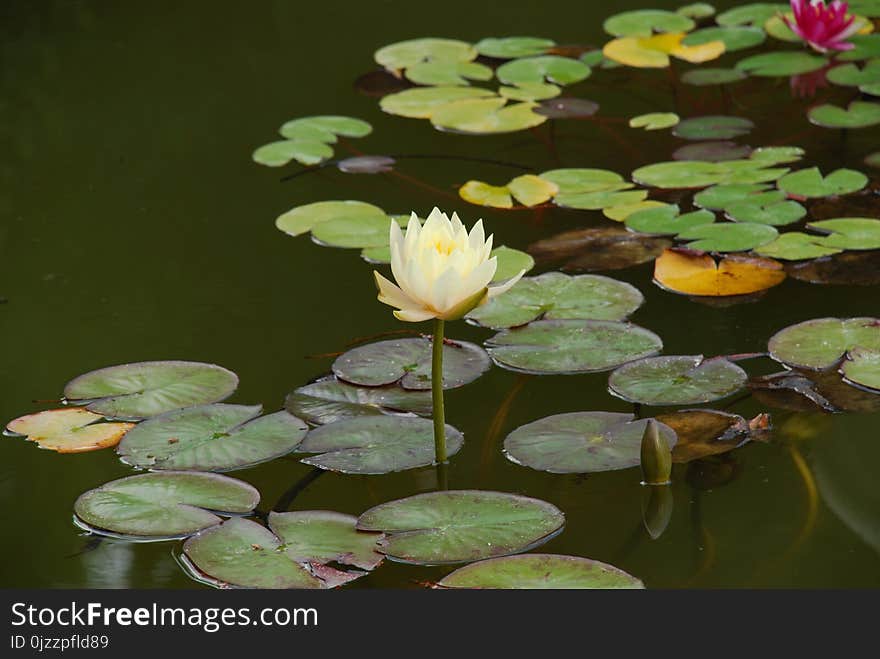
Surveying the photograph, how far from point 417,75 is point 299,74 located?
12.6 inches

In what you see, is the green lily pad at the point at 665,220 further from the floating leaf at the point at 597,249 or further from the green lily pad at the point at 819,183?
the green lily pad at the point at 819,183

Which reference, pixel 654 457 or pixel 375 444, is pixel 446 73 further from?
pixel 654 457

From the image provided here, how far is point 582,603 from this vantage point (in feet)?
4.19

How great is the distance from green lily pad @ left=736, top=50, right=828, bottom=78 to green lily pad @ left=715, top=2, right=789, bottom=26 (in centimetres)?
28

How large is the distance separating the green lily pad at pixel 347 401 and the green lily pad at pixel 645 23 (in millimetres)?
1846

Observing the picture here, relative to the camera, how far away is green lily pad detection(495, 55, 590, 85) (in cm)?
Result: 301

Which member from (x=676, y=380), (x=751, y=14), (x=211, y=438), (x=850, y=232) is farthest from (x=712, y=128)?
(x=211, y=438)

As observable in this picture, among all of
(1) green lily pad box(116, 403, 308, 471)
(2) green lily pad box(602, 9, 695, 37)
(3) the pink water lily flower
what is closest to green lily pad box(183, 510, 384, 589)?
(1) green lily pad box(116, 403, 308, 471)

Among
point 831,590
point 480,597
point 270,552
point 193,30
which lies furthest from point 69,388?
point 193,30

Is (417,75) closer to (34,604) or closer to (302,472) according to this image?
(302,472)

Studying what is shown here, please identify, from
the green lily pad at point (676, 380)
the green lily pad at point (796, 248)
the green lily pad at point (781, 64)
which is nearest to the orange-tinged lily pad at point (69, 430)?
the green lily pad at point (676, 380)

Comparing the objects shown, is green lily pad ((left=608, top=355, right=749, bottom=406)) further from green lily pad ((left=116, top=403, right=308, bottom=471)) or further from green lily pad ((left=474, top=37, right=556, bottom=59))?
green lily pad ((left=474, top=37, right=556, bottom=59))

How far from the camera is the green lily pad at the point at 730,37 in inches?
125

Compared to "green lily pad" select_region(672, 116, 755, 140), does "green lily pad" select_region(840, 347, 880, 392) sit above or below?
below
